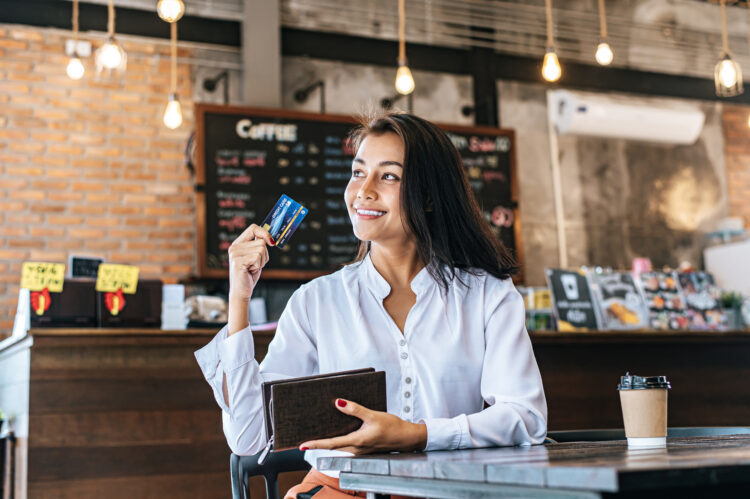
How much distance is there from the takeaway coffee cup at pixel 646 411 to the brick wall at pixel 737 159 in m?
6.07

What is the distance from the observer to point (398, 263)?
1.95 metres

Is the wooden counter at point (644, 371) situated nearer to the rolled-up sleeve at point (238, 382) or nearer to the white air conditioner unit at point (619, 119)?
the rolled-up sleeve at point (238, 382)

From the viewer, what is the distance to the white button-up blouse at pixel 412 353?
5.46ft

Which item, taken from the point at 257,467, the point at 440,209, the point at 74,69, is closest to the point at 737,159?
the point at 74,69

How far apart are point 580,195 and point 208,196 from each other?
293 cm

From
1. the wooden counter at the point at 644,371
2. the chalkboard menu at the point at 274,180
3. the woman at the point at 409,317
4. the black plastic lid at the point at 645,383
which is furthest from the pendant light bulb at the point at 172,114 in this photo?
the black plastic lid at the point at 645,383

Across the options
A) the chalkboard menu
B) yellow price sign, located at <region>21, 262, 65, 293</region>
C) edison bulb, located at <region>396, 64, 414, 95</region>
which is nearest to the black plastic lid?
yellow price sign, located at <region>21, 262, 65, 293</region>

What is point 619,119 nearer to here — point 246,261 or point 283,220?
point 283,220

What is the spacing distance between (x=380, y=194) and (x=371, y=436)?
0.68m

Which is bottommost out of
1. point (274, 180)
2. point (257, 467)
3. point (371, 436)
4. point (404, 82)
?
point (257, 467)

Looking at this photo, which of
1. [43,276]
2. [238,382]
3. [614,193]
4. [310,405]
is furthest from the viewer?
[614,193]

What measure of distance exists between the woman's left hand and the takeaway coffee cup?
35 cm

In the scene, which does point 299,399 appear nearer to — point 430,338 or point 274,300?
point 430,338

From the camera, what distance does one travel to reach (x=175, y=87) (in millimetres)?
5547
